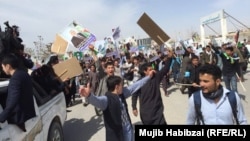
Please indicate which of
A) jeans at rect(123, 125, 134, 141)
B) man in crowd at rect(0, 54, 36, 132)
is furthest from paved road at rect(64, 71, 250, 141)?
jeans at rect(123, 125, 134, 141)

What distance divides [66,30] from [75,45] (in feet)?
2.53

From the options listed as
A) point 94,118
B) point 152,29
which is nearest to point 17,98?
point 152,29

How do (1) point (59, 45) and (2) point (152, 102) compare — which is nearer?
(2) point (152, 102)

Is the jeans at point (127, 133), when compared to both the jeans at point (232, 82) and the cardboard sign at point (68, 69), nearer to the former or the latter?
the cardboard sign at point (68, 69)

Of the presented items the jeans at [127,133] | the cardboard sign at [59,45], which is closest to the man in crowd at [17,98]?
the jeans at [127,133]

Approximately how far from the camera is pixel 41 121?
5.22 metres

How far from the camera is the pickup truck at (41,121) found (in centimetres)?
420

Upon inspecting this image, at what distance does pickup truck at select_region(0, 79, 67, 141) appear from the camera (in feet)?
13.8

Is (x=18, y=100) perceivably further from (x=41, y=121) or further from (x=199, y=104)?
(x=199, y=104)

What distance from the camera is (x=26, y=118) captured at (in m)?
4.52

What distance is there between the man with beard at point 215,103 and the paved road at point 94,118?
14.0 feet

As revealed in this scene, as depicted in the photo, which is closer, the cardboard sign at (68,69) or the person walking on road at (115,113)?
the person walking on road at (115,113)

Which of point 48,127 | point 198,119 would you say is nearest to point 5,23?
point 48,127

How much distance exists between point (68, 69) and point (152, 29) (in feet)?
6.52
